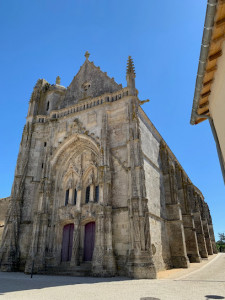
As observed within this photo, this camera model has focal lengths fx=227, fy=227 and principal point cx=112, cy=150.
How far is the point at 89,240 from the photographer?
48.5 feet

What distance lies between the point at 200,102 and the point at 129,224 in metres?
9.57

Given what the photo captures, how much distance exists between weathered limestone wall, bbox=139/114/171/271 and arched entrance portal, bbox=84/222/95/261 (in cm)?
388

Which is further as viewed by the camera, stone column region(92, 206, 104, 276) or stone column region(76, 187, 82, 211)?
stone column region(76, 187, 82, 211)

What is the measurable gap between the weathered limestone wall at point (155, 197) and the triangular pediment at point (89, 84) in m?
4.33

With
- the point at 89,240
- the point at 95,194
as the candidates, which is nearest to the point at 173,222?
the point at 95,194

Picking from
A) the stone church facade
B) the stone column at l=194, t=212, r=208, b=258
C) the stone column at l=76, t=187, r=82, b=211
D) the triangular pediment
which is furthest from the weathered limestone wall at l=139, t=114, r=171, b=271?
the stone column at l=194, t=212, r=208, b=258

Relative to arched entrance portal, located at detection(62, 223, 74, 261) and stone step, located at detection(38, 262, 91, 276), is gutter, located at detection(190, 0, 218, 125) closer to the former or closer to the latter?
stone step, located at detection(38, 262, 91, 276)

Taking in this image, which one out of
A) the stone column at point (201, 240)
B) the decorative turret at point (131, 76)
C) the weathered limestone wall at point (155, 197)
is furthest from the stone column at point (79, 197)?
the stone column at point (201, 240)

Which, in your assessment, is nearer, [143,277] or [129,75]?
[143,277]

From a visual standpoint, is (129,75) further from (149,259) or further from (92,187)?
(149,259)

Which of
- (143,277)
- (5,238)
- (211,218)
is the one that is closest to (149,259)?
(143,277)

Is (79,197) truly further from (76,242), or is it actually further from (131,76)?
(131,76)

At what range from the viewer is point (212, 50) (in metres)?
3.71

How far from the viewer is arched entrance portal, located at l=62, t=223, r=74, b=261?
1520 centimetres
